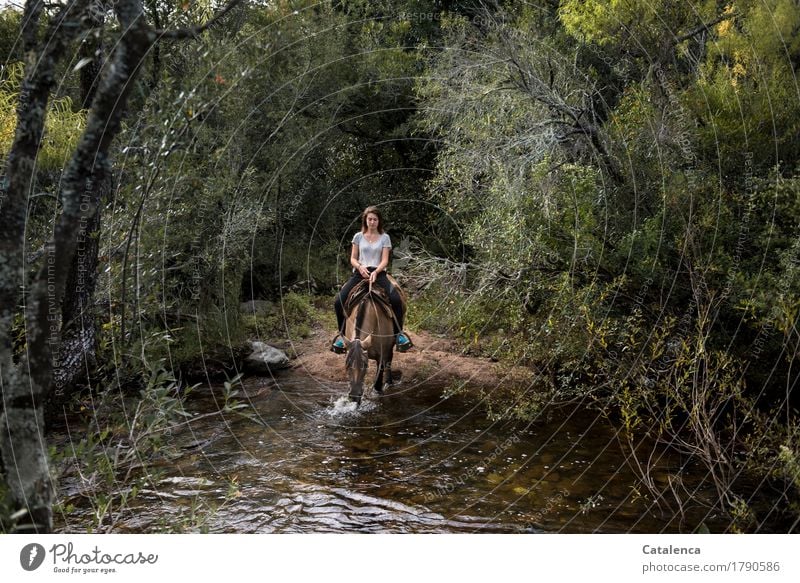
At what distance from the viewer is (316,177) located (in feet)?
53.9

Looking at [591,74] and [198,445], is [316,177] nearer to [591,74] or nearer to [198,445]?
[591,74]

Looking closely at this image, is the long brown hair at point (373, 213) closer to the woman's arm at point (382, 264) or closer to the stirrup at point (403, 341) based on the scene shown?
the woman's arm at point (382, 264)

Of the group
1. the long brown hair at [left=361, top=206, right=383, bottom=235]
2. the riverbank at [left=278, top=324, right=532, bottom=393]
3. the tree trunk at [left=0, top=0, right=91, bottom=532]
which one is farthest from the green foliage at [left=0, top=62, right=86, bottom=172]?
the riverbank at [left=278, top=324, right=532, bottom=393]

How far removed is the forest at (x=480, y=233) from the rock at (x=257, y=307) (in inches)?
6.2

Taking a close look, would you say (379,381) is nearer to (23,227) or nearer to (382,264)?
(382,264)

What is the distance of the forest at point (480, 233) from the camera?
4.69 metres

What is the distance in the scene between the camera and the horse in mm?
11125

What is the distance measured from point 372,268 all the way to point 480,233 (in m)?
1.98
